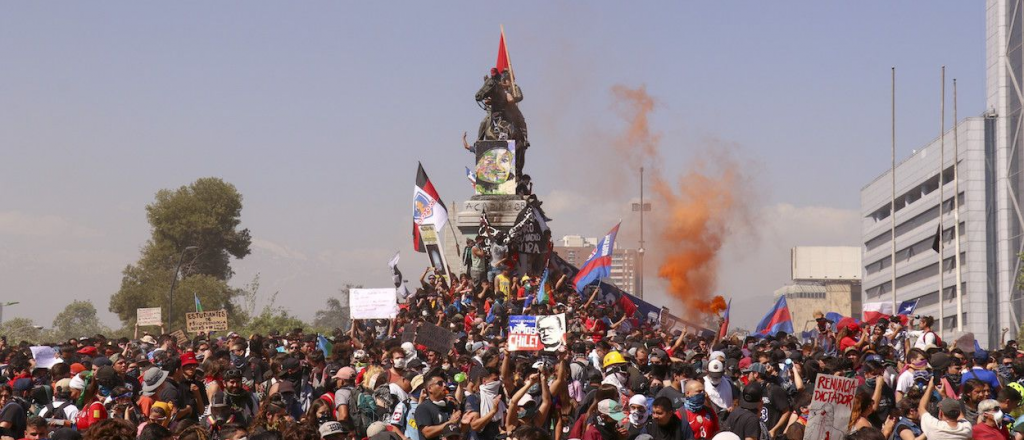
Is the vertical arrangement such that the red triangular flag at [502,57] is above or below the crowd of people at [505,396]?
above

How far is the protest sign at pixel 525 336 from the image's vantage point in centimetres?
2309

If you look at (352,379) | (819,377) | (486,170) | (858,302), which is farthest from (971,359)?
(858,302)

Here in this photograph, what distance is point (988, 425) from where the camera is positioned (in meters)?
13.1

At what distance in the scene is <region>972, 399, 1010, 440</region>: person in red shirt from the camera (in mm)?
→ 12922

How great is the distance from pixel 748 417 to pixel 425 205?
1286 inches

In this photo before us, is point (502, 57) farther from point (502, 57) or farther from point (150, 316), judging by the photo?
point (150, 316)

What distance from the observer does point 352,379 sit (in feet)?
50.4

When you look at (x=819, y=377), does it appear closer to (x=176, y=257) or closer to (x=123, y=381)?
(x=123, y=381)

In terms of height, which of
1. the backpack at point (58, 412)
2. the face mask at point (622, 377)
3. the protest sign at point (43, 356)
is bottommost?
the backpack at point (58, 412)

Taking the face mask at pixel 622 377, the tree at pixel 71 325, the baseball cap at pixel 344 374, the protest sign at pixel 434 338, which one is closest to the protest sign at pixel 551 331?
the protest sign at pixel 434 338

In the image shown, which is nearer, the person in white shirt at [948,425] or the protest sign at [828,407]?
the person in white shirt at [948,425]

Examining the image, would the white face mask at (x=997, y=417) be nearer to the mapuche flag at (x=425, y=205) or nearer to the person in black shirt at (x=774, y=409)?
the person in black shirt at (x=774, y=409)

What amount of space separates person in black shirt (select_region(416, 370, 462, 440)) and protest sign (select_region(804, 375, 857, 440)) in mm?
3382

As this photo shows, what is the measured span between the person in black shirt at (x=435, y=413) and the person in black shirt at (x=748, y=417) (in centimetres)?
272
